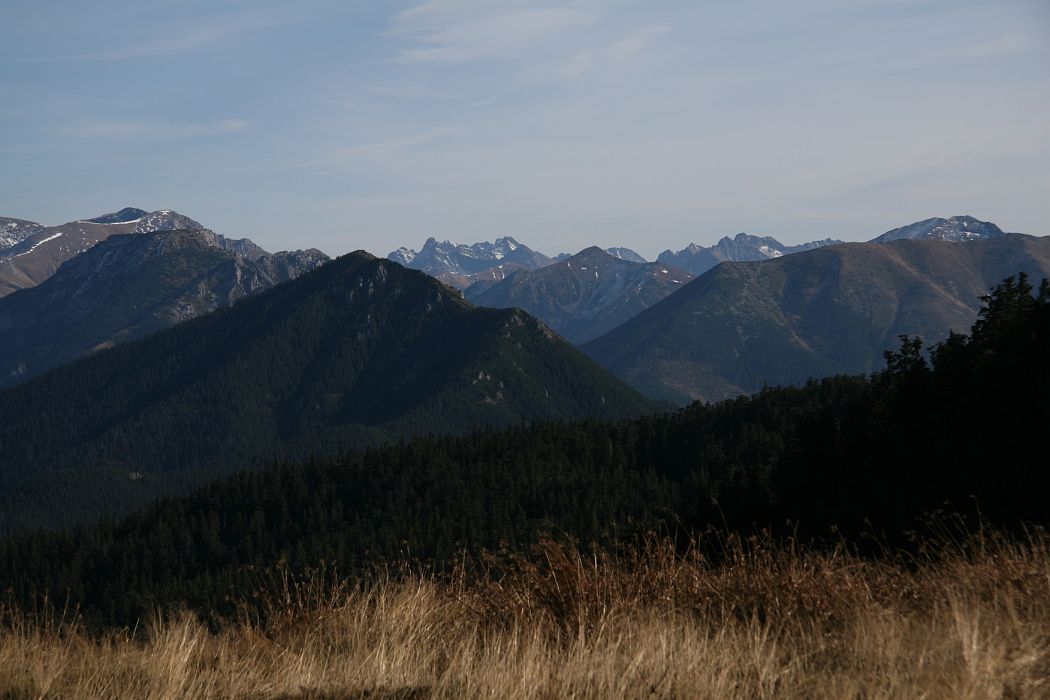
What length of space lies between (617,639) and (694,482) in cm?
15244

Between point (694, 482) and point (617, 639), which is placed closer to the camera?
point (617, 639)

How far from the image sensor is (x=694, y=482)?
15538cm

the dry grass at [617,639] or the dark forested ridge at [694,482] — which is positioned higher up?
the dry grass at [617,639]

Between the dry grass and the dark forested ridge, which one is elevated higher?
the dry grass

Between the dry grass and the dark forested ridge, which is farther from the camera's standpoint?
the dark forested ridge

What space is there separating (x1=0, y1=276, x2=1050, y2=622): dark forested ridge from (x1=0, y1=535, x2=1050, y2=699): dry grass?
69.2 ft

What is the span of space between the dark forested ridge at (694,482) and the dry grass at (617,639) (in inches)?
831

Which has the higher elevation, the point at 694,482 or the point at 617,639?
the point at 617,639

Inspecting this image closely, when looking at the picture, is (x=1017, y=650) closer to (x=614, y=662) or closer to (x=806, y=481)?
(x=614, y=662)

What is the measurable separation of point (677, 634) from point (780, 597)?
147 cm

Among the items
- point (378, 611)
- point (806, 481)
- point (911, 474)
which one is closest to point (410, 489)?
point (806, 481)

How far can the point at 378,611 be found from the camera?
899cm

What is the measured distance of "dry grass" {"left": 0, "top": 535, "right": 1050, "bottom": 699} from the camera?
6.38 metres

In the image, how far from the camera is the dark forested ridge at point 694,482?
142ft
